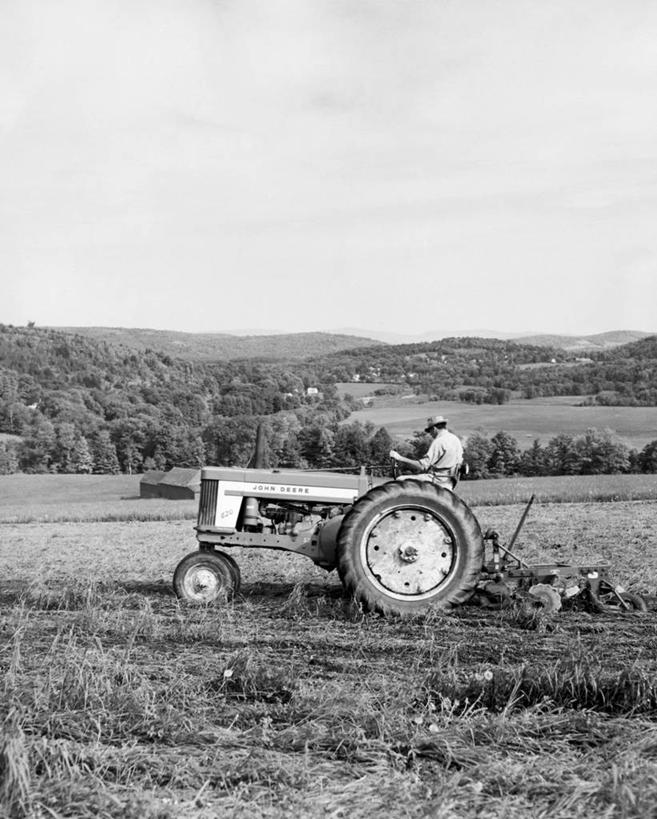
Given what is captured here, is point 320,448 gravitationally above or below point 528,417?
below

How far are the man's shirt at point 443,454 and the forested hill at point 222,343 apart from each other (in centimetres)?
11189

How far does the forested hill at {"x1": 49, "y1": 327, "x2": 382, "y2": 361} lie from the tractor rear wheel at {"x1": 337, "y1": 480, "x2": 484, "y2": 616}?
4430 inches

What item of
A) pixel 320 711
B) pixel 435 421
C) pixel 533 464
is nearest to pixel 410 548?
pixel 435 421

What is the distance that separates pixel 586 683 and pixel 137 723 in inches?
94.8

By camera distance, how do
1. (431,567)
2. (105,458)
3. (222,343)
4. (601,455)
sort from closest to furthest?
(431,567)
(601,455)
(105,458)
(222,343)

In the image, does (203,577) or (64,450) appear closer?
(203,577)

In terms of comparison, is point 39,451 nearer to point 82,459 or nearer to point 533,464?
point 82,459

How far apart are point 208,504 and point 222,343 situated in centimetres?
14774

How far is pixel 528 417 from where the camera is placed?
208ft

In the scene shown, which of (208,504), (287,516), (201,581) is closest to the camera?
(201,581)

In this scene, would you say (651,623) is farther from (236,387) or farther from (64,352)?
(64,352)

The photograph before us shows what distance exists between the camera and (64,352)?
383 feet

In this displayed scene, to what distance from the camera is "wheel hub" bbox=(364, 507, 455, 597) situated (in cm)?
760

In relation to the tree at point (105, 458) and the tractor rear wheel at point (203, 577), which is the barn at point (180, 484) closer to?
the tree at point (105, 458)
